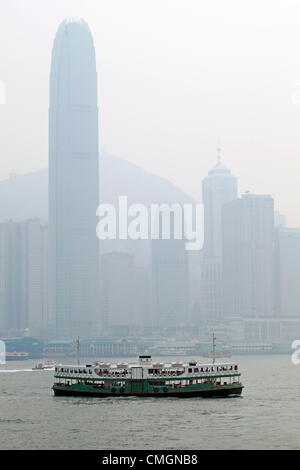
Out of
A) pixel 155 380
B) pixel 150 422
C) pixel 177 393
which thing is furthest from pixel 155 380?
pixel 150 422

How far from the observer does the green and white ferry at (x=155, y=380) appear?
93.1m

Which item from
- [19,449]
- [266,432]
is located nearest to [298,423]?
[266,432]

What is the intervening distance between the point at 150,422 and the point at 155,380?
2144 centimetres

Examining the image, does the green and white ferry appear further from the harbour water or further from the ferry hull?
the harbour water

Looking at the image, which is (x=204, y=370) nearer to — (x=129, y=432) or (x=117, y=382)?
(x=117, y=382)

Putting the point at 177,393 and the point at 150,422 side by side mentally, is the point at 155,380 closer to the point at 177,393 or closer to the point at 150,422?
the point at 177,393

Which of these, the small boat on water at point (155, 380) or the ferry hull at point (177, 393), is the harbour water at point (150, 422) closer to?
the ferry hull at point (177, 393)

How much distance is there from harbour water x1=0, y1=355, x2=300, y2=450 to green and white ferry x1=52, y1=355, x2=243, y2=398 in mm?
1537

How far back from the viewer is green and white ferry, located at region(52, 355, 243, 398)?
3664 inches

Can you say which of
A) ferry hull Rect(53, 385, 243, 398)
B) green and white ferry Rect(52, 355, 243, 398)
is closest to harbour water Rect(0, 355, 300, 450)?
ferry hull Rect(53, 385, 243, 398)

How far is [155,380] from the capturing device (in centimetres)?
9394

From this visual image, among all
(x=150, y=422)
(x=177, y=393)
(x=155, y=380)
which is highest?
(x=155, y=380)

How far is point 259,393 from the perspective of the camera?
10312cm

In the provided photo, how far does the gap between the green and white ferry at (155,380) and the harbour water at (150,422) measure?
154cm
